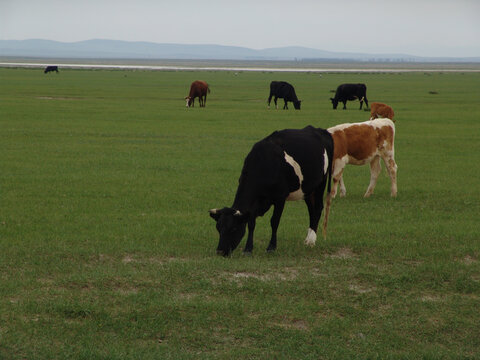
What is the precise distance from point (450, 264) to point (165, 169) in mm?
10217

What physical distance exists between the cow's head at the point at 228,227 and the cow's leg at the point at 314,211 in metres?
1.34

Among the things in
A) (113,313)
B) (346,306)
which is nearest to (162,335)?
(113,313)

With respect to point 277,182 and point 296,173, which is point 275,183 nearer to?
point 277,182

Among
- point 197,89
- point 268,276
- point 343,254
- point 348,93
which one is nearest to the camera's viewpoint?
point 268,276

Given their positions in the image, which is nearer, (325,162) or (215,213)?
(215,213)

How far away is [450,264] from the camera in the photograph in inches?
376

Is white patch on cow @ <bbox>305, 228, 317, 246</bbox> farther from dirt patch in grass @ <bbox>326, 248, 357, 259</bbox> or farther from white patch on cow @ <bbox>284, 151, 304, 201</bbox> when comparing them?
white patch on cow @ <bbox>284, 151, 304, 201</bbox>

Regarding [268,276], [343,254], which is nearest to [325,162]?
[343,254]

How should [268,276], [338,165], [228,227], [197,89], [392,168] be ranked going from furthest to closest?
[197,89]
[392,168]
[338,165]
[228,227]
[268,276]

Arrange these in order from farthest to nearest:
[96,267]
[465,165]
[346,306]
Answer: [465,165], [96,267], [346,306]

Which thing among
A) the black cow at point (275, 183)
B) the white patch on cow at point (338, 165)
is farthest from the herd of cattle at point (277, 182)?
the white patch on cow at point (338, 165)

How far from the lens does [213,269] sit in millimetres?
9078

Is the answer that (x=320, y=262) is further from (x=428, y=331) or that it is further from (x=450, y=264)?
(x=428, y=331)

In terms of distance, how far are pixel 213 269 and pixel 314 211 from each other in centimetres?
245
